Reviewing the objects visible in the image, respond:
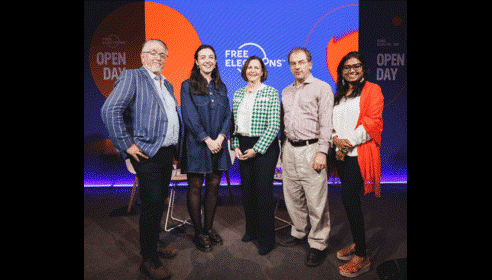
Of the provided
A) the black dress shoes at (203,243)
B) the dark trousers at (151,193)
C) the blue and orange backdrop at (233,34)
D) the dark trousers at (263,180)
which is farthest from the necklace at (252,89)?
the blue and orange backdrop at (233,34)

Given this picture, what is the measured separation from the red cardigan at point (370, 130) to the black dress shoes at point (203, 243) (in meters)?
1.52

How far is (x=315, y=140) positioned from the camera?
7.61 feet

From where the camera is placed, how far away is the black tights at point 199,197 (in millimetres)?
2441

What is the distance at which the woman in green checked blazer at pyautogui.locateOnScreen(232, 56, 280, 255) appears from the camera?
2.38 m

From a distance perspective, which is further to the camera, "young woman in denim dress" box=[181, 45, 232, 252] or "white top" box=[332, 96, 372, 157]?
"young woman in denim dress" box=[181, 45, 232, 252]

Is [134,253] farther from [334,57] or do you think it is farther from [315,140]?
[334,57]

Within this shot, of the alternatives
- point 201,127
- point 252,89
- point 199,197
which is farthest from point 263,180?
point 252,89

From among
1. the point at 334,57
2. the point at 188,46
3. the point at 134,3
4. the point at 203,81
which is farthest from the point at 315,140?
the point at 134,3

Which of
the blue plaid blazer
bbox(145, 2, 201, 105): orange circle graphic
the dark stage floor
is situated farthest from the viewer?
bbox(145, 2, 201, 105): orange circle graphic

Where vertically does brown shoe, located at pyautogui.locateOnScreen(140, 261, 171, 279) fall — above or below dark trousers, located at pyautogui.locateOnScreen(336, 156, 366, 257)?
below

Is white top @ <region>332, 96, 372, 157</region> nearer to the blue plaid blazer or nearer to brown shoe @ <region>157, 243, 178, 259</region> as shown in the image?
the blue plaid blazer

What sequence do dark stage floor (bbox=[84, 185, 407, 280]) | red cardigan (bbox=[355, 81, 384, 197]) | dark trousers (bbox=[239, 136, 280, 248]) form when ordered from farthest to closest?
dark trousers (bbox=[239, 136, 280, 248]) → dark stage floor (bbox=[84, 185, 407, 280]) → red cardigan (bbox=[355, 81, 384, 197])

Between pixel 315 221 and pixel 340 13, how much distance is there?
411cm

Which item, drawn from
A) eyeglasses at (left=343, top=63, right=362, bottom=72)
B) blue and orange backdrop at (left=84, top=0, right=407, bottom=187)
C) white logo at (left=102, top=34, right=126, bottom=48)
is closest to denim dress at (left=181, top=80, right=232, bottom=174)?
eyeglasses at (left=343, top=63, right=362, bottom=72)
